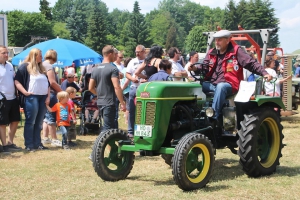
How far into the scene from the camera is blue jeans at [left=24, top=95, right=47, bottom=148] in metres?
8.72

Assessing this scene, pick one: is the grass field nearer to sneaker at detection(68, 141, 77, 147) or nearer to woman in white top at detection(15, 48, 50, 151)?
woman in white top at detection(15, 48, 50, 151)

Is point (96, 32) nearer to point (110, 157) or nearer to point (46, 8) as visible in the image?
point (46, 8)

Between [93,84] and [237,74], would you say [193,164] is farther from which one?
[93,84]

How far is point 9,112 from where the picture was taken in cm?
874

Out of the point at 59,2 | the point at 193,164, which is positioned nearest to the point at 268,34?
the point at 193,164

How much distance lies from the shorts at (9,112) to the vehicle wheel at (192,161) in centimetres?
413

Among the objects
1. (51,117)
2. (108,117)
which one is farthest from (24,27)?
(108,117)

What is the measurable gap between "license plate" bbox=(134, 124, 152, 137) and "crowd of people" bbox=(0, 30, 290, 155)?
997mm

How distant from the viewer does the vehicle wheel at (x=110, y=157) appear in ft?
19.7

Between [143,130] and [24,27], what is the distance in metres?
78.8

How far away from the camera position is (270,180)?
6.18m

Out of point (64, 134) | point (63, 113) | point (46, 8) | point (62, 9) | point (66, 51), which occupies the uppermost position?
point (62, 9)

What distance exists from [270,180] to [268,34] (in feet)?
10.7

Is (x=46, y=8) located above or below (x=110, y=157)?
above
